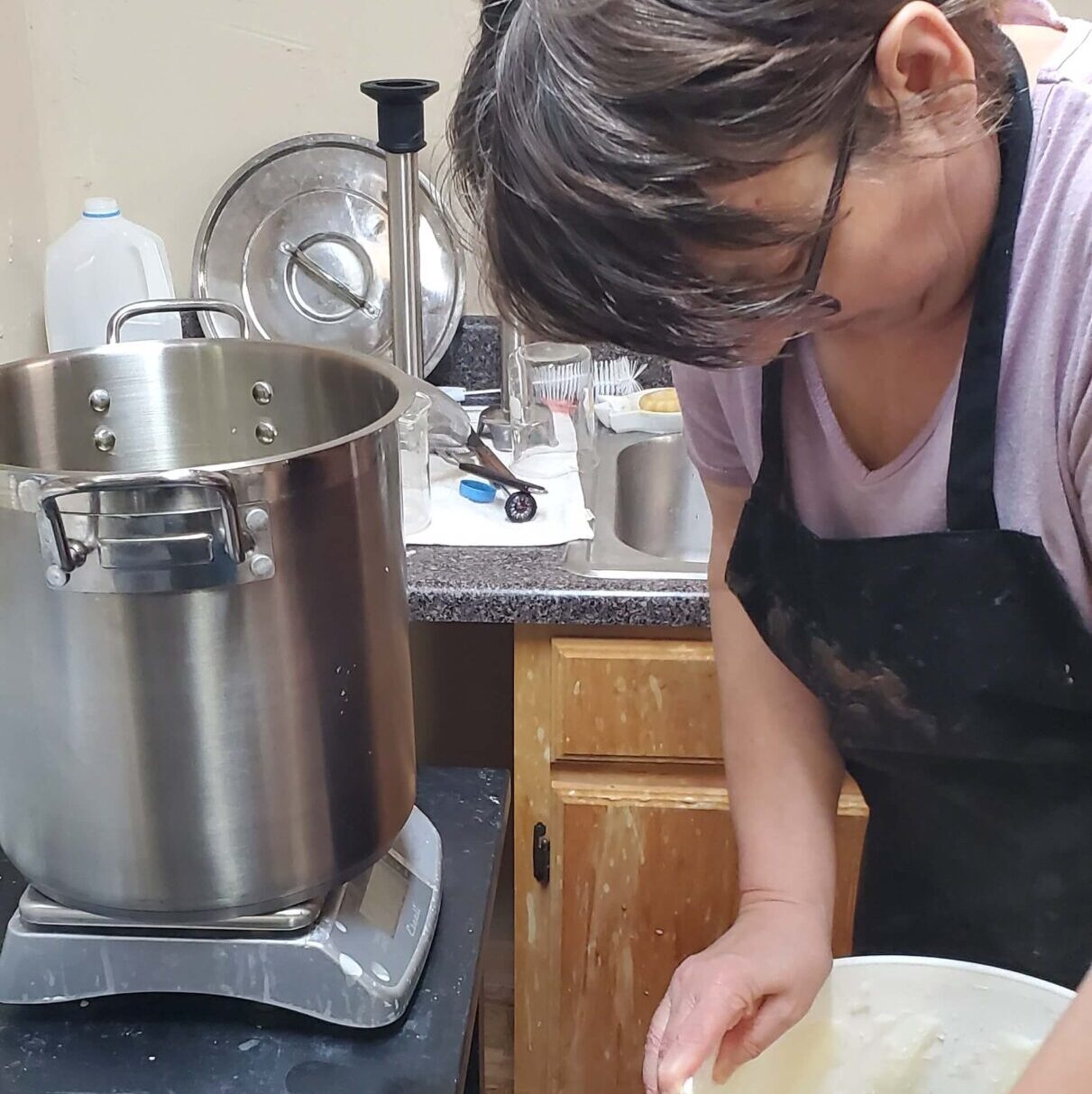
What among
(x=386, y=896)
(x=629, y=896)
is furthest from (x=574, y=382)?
(x=386, y=896)

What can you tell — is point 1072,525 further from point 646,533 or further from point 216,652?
point 646,533

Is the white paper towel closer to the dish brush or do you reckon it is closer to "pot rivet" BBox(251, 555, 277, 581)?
the dish brush

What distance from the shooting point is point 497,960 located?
5.53ft

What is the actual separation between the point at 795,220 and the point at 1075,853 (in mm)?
464

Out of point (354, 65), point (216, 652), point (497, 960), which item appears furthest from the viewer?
point (497, 960)

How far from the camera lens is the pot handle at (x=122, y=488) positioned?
1.73 ft

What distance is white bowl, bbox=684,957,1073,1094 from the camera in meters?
0.70

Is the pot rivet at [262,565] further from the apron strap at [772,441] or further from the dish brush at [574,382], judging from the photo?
the dish brush at [574,382]

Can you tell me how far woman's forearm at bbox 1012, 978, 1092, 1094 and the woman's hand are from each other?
20 cm

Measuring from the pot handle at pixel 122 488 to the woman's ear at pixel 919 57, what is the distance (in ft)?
0.99

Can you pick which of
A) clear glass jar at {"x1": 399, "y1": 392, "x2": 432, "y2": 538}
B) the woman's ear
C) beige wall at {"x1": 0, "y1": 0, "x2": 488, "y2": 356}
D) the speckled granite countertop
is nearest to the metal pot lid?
beige wall at {"x1": 0, "y1": 0, "x2": 488, "y2": 356}

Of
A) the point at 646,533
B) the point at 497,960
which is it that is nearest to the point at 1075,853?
the point at 646,533

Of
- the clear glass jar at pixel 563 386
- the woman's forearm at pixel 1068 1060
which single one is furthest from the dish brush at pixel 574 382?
the woman's forearm at pixel 1068 1060

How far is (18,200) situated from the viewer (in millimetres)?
1342
